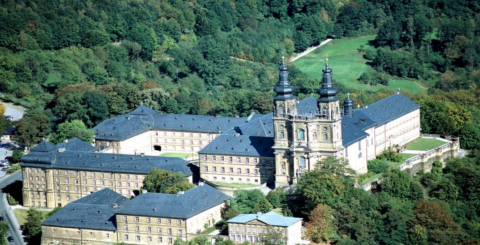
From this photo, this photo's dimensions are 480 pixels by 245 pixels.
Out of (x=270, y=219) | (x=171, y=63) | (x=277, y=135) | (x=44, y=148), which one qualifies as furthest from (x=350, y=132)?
(x=171, y=63)

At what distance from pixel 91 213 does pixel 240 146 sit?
16.5 metres

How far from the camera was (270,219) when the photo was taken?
354 feet

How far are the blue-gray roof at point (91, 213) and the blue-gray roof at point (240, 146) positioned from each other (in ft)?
36.7

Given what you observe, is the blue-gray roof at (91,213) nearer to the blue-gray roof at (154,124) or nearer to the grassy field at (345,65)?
the blue-gray roof at (154,124)

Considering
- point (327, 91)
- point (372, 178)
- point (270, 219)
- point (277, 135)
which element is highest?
point (327, 91)

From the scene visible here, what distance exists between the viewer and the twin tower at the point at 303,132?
11631 centimetres

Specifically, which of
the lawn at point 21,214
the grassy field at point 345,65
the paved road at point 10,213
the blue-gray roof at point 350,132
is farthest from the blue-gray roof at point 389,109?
the paved road at point 10,213

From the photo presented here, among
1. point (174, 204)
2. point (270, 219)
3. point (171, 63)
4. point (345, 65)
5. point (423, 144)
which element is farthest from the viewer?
point (345, 65)

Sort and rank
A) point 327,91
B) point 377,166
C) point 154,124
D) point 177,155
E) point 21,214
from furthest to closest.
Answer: point 154,124 → point 177,155 → point 21,214 → point 377,166 → point 327,91

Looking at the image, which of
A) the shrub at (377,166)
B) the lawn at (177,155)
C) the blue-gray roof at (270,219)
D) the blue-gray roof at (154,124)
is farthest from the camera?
the lawn at (177,155)

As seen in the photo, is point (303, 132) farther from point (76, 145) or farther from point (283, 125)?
point (76, 145)

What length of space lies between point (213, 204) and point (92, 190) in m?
15.8

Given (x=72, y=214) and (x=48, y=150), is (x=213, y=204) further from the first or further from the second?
(x=48, y=150)

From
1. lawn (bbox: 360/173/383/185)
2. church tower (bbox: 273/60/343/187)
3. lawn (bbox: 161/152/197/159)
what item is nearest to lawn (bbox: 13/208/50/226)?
lawn (bbox: 161/152/197/159)
